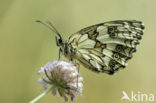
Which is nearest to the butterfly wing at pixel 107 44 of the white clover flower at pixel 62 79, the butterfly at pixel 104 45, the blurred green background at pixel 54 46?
the butterfly at pixel 104 45

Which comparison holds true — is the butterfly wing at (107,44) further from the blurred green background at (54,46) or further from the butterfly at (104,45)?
the blurred green background at (54,46)

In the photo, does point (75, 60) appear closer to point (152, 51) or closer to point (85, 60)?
point (85, 60)

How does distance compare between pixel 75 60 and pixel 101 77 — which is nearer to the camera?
pixel 75 60

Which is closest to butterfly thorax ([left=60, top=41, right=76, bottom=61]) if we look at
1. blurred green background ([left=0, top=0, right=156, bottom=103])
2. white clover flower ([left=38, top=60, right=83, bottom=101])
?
white clover flower ([left=38, top=60, right=83, bottom=101])

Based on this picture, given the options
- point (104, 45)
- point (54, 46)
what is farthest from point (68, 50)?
point (54, 46)

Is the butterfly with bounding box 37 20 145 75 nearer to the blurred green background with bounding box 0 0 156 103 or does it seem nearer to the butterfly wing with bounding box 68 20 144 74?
the butterfly wing with bounding box 68 20 144 74

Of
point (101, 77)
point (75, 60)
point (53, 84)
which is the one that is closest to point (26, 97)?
point (101, 77)

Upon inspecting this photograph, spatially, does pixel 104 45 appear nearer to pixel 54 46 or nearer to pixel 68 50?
pixel 68 50
